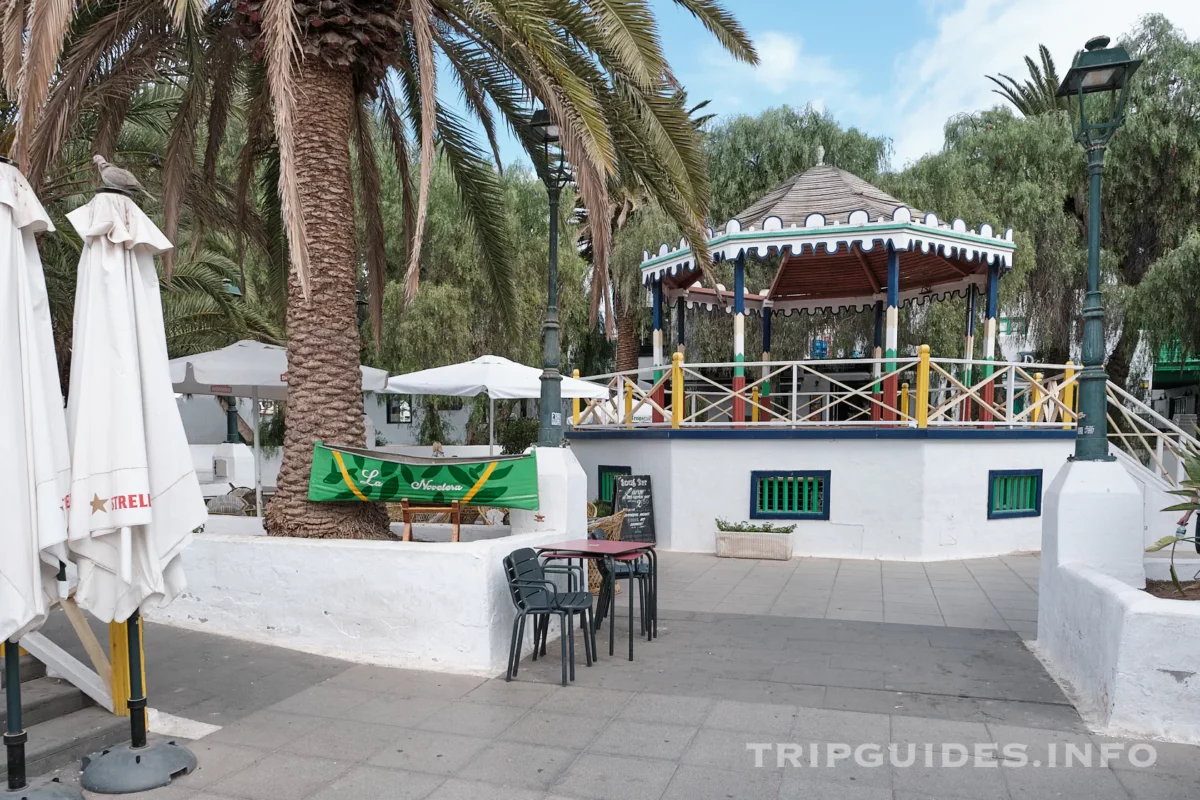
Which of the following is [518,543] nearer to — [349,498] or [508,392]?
[349,498]

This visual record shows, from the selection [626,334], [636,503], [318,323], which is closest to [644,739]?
[318,323]

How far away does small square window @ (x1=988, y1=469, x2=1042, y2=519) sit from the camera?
12281 mm

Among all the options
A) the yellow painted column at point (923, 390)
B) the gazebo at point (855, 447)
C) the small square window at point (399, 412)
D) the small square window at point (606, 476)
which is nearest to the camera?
the yellow painted column at point (923, 390)

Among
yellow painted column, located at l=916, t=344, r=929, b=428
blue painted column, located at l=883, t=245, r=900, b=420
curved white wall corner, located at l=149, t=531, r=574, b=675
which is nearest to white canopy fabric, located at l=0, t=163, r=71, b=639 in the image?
curved white wall corner, located at l=149, t=531, r=574, b=675

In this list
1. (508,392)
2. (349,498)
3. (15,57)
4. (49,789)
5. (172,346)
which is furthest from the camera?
(172,346)

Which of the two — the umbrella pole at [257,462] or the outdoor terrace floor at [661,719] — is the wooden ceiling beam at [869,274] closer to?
the outdoor terrace floor at [661,719]

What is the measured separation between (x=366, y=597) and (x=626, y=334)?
18.5 m

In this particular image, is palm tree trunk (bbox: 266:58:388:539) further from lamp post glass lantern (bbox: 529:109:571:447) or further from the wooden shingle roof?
the wooden shingle roof

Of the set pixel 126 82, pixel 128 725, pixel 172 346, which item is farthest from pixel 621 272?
pixel 128 725

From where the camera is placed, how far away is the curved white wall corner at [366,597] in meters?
6.12

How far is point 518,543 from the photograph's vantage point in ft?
21.7

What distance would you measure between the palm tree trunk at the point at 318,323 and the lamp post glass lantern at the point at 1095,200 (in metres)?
6.12

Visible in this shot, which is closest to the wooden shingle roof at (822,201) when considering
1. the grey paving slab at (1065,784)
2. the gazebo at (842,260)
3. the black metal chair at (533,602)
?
the gazebo at (842,260)

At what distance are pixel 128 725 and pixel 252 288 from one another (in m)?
16.7
